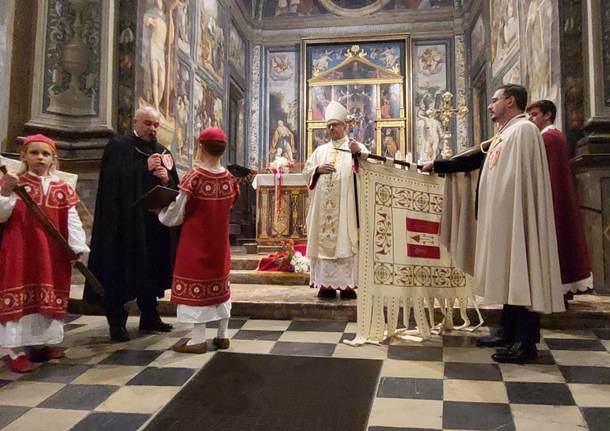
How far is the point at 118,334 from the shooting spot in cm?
373

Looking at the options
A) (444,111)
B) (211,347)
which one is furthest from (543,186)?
(444,111)

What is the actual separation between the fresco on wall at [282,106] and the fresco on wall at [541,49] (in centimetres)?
704

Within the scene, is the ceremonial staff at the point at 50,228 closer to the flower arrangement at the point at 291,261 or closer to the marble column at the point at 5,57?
the marble column at the point at 5,57

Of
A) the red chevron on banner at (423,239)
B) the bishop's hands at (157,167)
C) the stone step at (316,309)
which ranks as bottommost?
the stone step at (316,309)

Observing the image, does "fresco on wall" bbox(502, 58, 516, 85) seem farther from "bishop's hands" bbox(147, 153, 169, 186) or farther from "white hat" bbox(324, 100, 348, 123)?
"bishop's hands" bbox(147, 153, 169, 186)

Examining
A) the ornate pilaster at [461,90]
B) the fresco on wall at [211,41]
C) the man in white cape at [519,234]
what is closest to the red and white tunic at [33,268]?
the man in white cape at [519,234]

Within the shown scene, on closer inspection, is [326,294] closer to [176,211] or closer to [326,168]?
[326,168]

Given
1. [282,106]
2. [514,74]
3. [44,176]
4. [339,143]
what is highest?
[282,106]

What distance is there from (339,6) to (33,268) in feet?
41.4

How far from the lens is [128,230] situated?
3766 mm

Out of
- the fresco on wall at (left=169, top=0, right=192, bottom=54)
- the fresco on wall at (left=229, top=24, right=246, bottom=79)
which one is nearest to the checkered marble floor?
the fresco on wall at (left=169, top=0, right=192, bottom=54)

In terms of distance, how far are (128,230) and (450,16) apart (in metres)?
12.1

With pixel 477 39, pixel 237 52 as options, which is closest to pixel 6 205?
pixel 237 52

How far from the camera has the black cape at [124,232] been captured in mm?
3723
